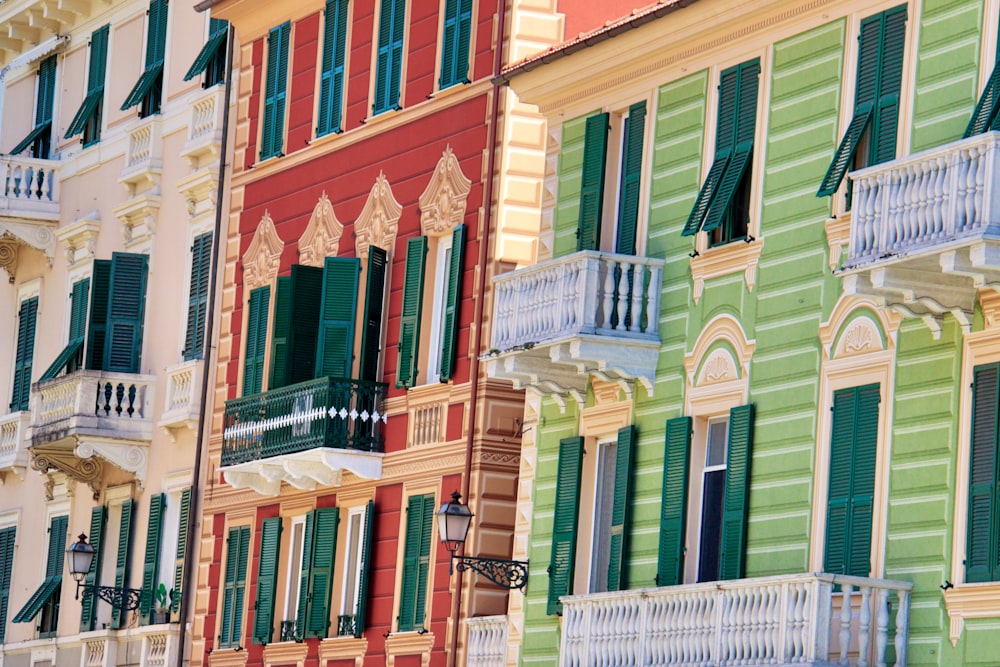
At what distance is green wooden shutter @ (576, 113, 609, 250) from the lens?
27172 mm

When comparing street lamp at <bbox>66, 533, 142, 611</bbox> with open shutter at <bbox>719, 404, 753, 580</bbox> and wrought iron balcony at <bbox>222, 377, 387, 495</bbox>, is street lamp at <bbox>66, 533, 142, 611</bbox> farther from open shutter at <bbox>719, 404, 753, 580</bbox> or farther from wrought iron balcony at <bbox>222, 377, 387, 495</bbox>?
open shutter at <bbox>719, 404, 753, 580</bbox>

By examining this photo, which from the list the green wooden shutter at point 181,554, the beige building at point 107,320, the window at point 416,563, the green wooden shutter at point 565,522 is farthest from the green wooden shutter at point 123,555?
the green wooden shutter at point 565,522

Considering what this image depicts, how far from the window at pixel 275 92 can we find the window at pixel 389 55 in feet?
9.01

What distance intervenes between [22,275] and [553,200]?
55.3ft

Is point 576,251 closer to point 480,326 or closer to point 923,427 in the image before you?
point 480,326

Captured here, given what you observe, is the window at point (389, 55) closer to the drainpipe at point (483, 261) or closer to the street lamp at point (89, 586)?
the drainpipe at point (483, 261)

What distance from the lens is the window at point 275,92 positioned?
35156mm

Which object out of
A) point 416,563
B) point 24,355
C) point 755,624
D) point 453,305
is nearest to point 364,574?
point 416,563

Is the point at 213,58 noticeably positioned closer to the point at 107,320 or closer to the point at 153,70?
the point at 153,70

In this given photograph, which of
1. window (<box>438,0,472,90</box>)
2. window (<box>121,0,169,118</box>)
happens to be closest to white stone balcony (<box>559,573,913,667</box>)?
window (<box>438,0,472,90</box>)

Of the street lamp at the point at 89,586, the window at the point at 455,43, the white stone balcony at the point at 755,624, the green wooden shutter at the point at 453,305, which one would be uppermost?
the window at the point at 455,43

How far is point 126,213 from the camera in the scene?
3866 centimetres

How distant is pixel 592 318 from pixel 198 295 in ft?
39.4

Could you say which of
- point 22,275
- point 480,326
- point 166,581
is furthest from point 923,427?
point 22,275
